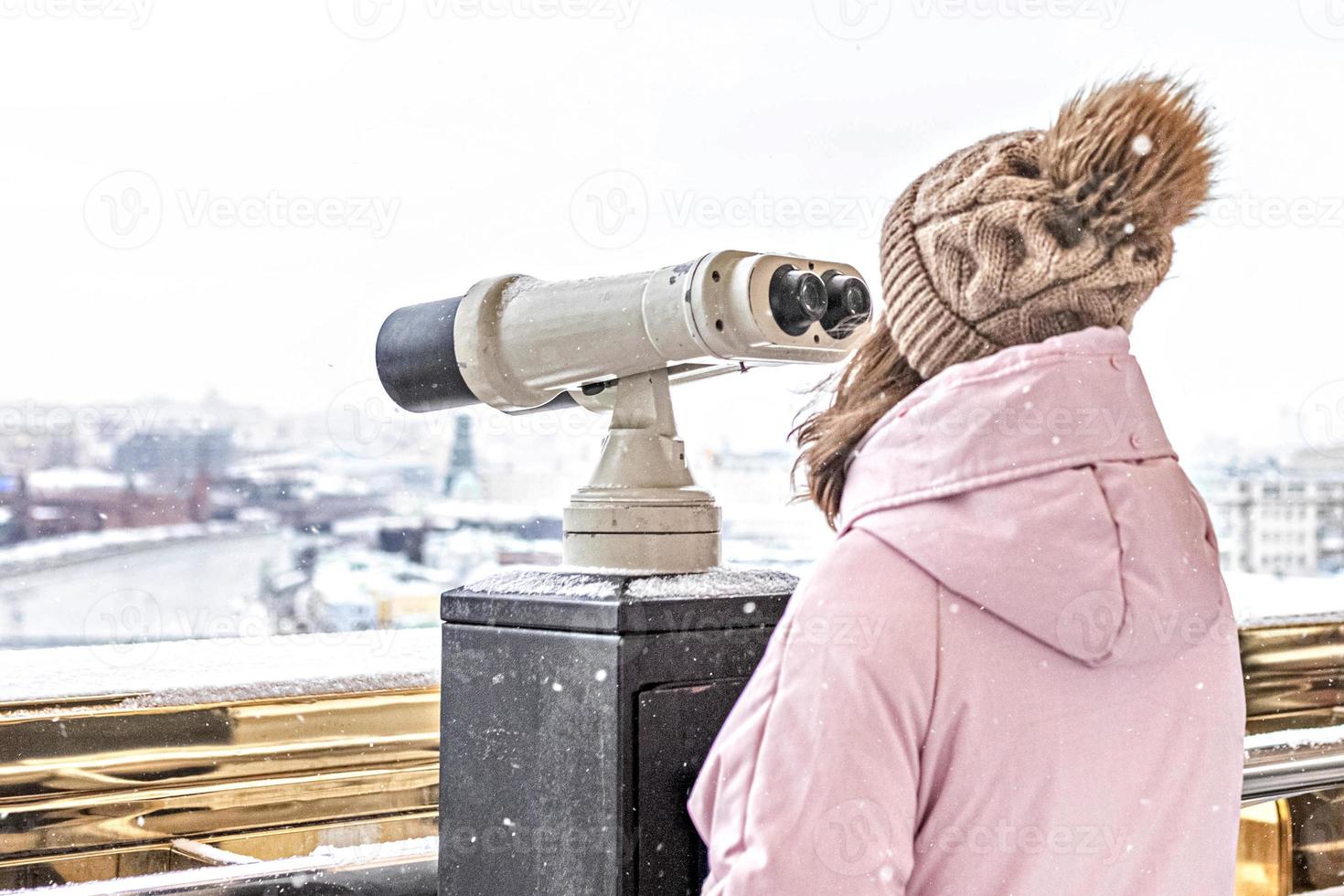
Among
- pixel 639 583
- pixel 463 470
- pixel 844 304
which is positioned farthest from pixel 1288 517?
pixel 639 583

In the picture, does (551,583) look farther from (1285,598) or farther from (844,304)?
(1285,598)

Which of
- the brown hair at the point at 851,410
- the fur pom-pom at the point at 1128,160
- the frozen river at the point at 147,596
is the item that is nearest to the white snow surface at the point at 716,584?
the brown hair at the point at 851,410

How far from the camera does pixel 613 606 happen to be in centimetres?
84

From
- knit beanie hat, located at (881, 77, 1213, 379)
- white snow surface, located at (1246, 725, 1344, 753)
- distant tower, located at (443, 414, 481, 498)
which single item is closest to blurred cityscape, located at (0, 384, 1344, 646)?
distant tower, located at (443, 414, 481, 498)

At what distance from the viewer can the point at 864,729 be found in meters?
0.64

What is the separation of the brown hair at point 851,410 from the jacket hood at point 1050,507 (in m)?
0.07

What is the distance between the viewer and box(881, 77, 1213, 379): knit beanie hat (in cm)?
67

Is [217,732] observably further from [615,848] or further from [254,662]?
[615,848]

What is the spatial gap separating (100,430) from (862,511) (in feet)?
4.42

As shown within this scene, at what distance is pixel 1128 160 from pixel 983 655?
296 mm

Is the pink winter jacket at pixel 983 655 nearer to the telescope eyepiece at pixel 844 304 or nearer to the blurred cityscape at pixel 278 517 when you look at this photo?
the telescope eyepiece at pixel 844 304

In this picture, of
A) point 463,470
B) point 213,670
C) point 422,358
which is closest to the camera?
point 422,358

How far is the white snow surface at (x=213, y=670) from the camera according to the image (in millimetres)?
1203

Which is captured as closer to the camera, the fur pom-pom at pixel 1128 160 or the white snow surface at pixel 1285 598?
the fur pom-pom at pixel 1128 160
